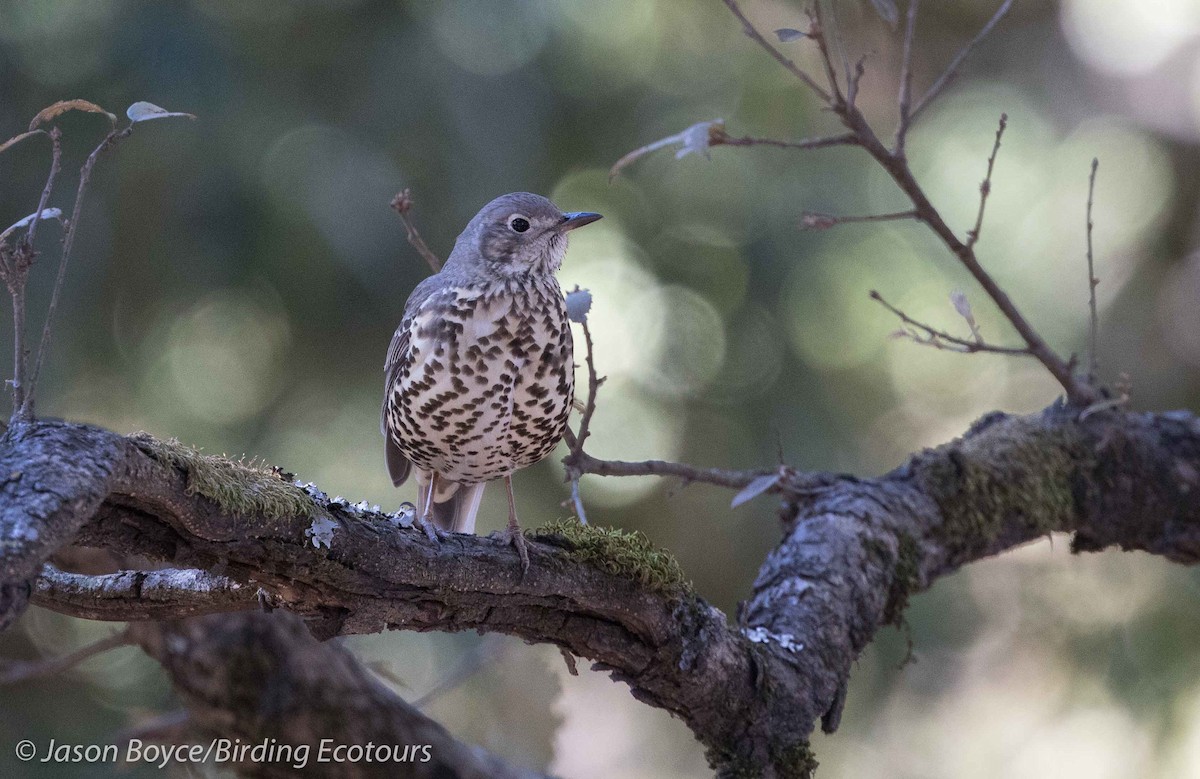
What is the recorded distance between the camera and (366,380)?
5105 mm

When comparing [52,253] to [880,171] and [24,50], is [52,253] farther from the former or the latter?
[880,171]

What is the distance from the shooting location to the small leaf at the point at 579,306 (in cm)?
305

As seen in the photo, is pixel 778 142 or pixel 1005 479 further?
pixel 1005 479

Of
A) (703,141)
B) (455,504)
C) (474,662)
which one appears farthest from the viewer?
(474,662)

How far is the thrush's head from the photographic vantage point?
3303 mm

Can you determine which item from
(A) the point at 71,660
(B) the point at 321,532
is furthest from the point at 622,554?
(A) the point at 71,660

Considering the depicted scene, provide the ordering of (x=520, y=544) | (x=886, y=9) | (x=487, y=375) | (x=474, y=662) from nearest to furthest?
1. (x=520, y=544)
2. (x=886, y=9)
3. (x=487, y=375)
4. (x=474, y=662)

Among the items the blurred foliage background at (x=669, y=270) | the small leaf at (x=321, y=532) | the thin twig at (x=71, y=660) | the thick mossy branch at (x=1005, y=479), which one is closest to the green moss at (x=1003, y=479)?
the thick mossy branch at (x=1005, y=479)

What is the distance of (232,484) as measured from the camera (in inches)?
78.0

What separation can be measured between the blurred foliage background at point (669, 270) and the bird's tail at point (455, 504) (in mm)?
1121

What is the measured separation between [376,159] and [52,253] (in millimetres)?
1337

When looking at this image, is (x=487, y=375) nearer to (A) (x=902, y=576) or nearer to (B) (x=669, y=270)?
(A) (x=902, y=576)

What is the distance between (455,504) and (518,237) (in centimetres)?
100

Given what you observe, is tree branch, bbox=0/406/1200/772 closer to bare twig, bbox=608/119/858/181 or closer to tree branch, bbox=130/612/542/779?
bare twig, bbox=608/119/858/181
